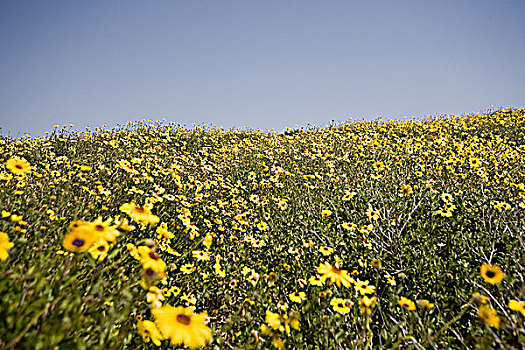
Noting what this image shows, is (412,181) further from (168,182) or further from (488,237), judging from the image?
(168,182)

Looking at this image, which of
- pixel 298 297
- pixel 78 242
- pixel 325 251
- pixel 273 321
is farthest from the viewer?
pixel 325 251

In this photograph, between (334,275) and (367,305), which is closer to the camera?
(367,305)

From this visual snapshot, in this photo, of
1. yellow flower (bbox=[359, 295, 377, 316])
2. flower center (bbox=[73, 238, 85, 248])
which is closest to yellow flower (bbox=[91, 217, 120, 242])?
flower center (bbox=[73, 238, 85, 248])

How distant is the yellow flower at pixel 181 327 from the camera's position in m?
1.15

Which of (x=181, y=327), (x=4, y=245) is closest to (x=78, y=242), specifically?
(x=4, y=245)

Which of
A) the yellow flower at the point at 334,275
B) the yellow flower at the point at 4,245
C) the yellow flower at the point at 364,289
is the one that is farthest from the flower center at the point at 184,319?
the yellow flower at the point at 364,289

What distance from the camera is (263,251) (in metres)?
3.27

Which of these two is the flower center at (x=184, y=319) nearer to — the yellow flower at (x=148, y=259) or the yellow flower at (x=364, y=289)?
the yellow flower at (x=148, y=259)

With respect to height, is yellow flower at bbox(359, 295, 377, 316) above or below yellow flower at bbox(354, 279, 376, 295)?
below

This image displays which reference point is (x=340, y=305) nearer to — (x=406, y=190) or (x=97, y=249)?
(x=97, y=249)

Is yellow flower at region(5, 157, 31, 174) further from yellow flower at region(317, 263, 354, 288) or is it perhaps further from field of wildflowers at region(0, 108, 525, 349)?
yellow flower at region(317, 263, 354, 288)

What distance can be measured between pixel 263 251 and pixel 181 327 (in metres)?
2.10

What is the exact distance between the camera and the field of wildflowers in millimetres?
1263

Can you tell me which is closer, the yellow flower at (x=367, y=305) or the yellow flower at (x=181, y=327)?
the yellow flower at (x=181, y=327)
